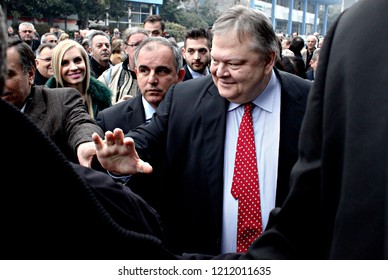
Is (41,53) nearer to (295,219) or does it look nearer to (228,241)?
(228,241)

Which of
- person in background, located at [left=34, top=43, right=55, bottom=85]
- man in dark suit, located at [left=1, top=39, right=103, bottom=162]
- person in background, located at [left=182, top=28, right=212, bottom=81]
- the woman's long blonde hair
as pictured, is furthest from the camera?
person in background, located at [left=182, top=28, right=212, bottom=81]

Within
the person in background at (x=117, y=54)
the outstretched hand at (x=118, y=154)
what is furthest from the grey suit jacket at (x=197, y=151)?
the person in background at (x=117, y=54)

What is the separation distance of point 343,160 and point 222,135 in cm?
160

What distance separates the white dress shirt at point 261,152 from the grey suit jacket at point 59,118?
2.80 ft

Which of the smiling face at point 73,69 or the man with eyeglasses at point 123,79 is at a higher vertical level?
the smiling face at point 73,69

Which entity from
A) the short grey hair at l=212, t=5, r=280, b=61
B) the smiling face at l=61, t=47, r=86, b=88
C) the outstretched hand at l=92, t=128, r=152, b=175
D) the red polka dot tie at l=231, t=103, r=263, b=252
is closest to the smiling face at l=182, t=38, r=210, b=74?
the smiling face at l=61, t=47, r=86, b=88

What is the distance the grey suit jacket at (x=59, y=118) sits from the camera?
2906mm

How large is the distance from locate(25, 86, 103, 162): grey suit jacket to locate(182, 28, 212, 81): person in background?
114 inches

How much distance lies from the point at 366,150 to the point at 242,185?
5.05 ft

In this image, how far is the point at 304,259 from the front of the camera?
1122mm

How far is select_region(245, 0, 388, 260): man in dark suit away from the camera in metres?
0.94

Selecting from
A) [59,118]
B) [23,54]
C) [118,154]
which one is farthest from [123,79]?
[118,154]

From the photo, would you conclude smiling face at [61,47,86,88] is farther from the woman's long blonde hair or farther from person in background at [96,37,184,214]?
person in background at [96,37,184,214]

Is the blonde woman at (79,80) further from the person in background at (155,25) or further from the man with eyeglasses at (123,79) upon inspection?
the person in background at (155,25)
